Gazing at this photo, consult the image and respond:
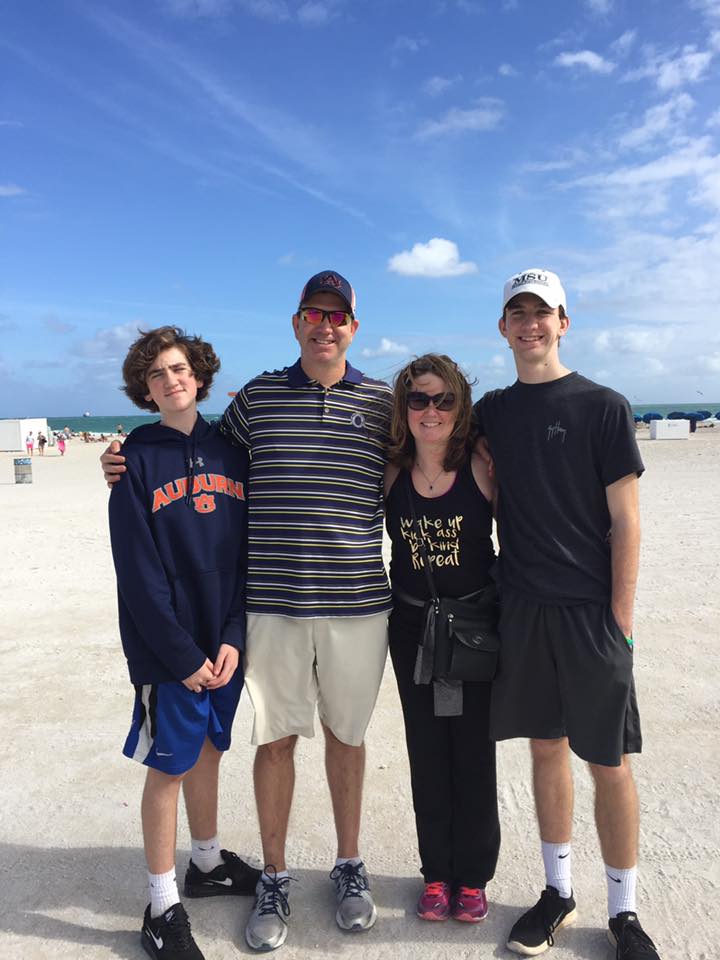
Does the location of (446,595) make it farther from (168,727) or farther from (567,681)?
(168,727)

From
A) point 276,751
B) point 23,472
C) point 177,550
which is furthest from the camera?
point 23,472

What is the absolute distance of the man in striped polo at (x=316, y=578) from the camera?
3.11 metres

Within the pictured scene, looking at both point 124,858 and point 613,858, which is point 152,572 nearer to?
point 124,858

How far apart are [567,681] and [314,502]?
1.27 metres

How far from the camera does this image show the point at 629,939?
2.75 metres

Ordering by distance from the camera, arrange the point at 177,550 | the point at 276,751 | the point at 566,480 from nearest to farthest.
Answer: the point at 566,480 → the point at 177,550 → the point at 276,751

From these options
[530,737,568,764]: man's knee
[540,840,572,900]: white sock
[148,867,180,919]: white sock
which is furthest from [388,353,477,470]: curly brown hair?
[148,867,180,919]: white sock

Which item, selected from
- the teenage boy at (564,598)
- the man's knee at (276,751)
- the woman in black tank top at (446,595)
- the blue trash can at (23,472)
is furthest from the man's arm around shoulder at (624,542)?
the blue trash can at (23,472)

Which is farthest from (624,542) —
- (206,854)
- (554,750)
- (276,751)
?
(206,854)

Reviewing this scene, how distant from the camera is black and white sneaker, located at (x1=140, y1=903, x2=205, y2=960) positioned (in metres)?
2.78

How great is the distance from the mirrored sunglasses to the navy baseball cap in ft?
0.17

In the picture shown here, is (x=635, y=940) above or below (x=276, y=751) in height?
below

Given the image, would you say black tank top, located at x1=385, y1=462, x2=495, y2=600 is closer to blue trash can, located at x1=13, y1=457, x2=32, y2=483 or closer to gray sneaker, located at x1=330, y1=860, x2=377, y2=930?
gray sneaker, located at x1=330, y1=860, x2=377, y2=930

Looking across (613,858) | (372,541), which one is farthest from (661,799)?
(372,541)
